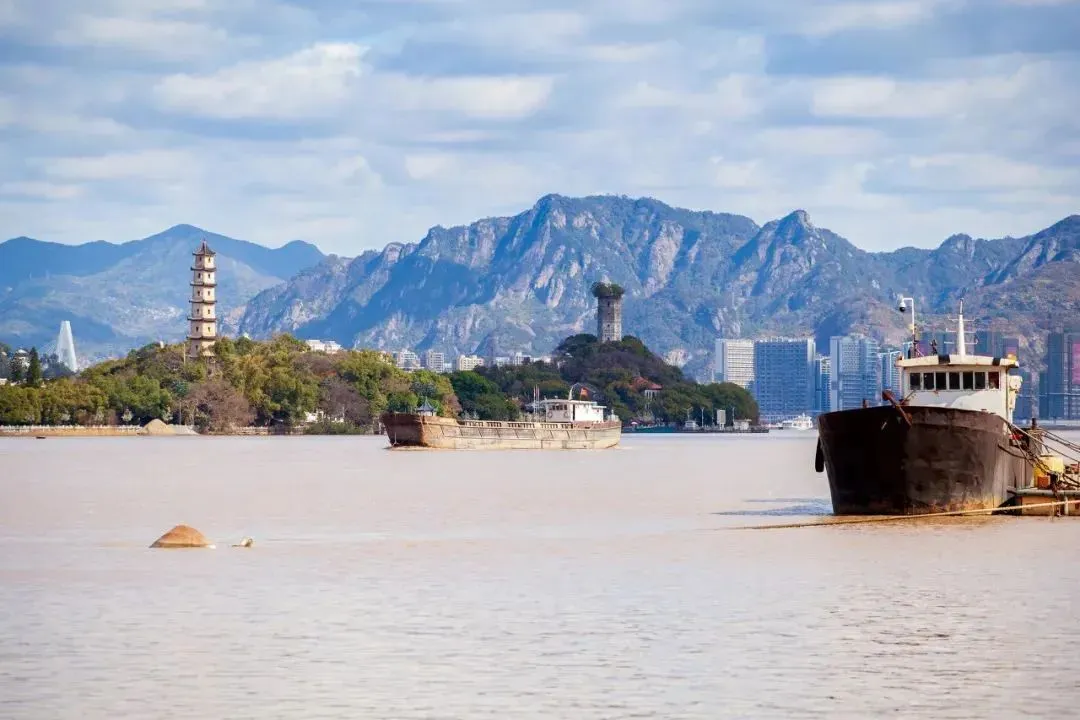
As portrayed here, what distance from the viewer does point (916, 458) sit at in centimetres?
6481

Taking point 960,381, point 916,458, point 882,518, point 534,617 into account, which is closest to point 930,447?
point 916,458

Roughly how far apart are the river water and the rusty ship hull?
1.16 meters

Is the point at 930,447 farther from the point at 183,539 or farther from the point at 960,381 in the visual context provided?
the point at 183,539

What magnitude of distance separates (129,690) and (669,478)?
10530 centimetres

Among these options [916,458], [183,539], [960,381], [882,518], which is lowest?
[183,539]

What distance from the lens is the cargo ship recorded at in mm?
64438

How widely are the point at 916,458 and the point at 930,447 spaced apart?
0.64 meters

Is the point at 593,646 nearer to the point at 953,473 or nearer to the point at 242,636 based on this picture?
the point at 242,636

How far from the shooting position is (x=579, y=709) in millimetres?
30141

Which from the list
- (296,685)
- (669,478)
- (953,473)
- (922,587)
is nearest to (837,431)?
(953,473)

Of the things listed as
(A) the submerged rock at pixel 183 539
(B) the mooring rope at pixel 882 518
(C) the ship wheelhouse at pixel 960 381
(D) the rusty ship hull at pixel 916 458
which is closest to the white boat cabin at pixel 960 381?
(C) the ship wheelhouse at pixel 960 381

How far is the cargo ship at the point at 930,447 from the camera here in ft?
211

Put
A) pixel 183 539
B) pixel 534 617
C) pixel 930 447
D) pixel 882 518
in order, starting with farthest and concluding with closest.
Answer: pixel 882 518 < pixel 930 447 < pixel 183 539 < pixel 534 617

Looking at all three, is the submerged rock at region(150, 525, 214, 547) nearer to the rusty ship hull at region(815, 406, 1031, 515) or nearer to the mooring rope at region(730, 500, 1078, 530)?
the mooring rope at region(730, 500, 1078, 530)
